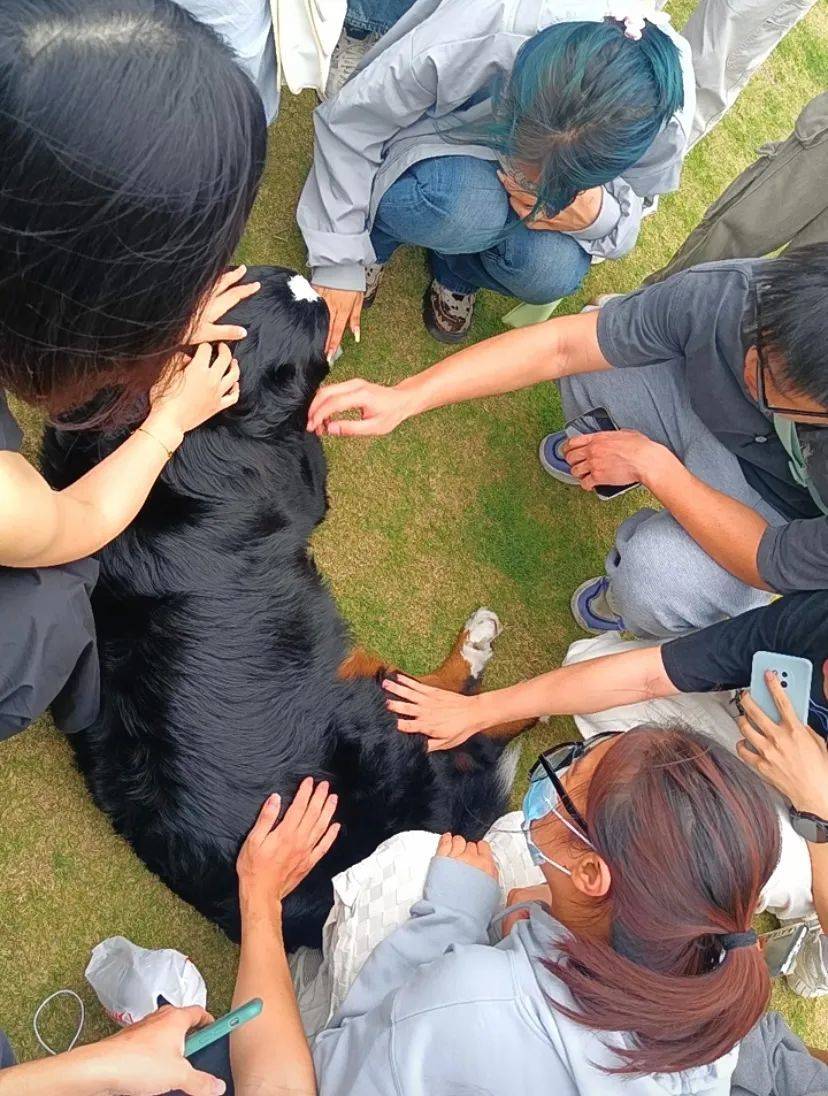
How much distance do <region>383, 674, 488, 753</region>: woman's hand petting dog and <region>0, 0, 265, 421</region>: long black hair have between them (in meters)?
1.21

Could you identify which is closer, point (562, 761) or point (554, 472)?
point (562, 761)

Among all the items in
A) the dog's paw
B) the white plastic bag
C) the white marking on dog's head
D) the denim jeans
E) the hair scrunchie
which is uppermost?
the denim jeans

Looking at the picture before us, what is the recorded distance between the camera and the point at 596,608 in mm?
2676

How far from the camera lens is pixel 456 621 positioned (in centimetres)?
261

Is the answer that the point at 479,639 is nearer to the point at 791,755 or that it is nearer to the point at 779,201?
the point at 791,755

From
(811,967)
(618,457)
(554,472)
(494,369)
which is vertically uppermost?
(494,369)

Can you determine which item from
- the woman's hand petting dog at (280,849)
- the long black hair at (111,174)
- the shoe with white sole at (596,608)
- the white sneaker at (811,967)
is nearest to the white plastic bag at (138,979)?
the woman's hand petting dog at (280,849)

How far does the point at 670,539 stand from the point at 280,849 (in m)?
1.20

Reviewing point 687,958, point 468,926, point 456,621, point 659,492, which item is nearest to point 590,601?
point 456,621

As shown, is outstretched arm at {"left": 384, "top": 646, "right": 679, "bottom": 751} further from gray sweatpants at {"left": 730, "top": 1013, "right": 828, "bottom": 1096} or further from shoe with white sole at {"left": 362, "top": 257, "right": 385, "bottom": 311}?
shoe with white sole at {"left": 362, "top": 257, "right": 385, "bottom": 311}

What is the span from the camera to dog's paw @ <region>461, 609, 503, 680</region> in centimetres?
250

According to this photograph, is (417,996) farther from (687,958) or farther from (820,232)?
(820,232)

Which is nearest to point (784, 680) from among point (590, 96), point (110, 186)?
point (590, 96)

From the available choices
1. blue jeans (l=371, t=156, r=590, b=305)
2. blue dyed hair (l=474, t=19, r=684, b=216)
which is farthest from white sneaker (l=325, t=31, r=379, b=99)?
blue dyed hair (l=474, t=19, r=684, b=216)
